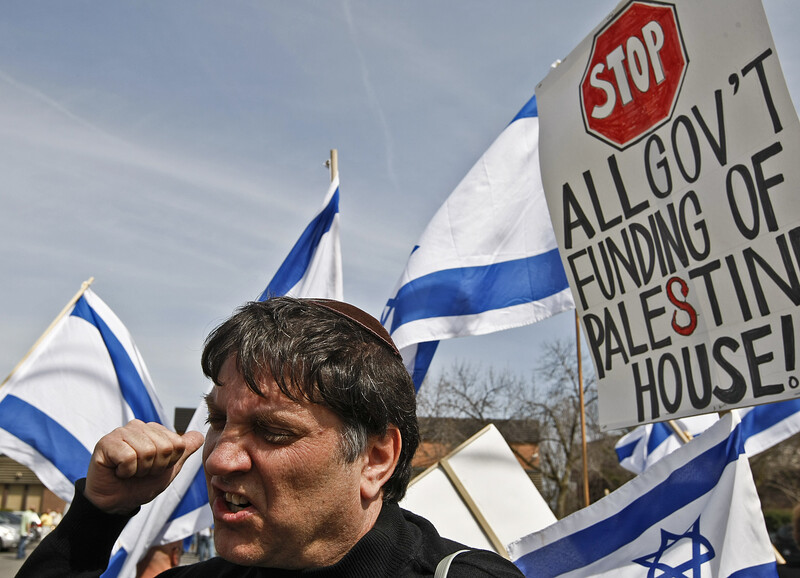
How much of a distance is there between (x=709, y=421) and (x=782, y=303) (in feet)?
16.9

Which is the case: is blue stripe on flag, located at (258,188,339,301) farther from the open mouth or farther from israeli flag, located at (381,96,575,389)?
the open mouth

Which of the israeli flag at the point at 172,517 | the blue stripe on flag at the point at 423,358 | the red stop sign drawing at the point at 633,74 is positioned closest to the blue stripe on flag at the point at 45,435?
the israeli flag at the point at 172,517

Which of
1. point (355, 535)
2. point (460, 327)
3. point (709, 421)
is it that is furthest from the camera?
point (709, 421)

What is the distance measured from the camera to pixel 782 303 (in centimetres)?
269

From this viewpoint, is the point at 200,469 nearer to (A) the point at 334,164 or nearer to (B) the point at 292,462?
(A) the point at 334,164

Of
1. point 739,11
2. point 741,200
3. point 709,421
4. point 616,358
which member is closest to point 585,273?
point 616,358

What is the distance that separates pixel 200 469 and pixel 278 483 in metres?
4.16

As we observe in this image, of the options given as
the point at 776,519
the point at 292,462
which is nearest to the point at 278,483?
the point at 292,462

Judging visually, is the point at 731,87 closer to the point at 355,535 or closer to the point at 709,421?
the point at 355,535

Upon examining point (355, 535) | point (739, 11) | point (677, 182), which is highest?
point (739, 11)

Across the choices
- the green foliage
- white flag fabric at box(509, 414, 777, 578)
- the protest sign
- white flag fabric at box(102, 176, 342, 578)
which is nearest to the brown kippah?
the protest sign

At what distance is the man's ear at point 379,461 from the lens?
1.66m

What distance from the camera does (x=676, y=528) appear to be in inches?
127

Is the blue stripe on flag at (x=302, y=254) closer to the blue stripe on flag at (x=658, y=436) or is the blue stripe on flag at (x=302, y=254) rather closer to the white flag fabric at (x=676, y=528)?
the white flag fabric at (x=676, y=528)
